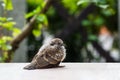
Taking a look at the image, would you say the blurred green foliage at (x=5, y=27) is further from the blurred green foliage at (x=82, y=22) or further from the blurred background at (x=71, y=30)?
the blurred green foliage at (x=82, y=22)

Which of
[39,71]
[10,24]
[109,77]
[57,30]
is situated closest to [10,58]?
[10,24]

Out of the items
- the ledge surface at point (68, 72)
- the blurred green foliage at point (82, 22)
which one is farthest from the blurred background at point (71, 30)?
the ledge surface at point (68, 72)

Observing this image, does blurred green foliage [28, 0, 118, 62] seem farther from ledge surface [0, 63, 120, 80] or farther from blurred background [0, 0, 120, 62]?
ledge surface [0, 63, 120, 80]

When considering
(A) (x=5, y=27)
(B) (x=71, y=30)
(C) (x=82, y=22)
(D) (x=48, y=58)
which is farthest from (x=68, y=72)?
(C) (x=82, y=22)

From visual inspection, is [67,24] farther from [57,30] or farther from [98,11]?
[98,11]

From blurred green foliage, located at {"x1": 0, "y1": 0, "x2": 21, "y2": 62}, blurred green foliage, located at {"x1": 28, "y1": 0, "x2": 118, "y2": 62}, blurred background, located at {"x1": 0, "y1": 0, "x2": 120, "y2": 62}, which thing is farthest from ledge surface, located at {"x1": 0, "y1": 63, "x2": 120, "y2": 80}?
blurred green foliage, located at {"x1": 28, "y1": 0, "x2": 118, "y2": 62}
